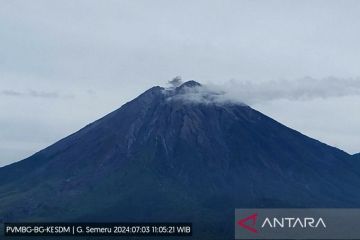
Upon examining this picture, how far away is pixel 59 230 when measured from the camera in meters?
113

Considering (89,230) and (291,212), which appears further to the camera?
(291,212)

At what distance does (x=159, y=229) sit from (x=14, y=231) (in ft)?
93.0

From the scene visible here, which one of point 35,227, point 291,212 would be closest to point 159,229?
point 35,227

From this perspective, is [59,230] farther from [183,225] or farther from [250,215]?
[250,215]

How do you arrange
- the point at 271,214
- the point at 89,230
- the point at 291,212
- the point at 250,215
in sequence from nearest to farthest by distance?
the point at 250,215, the point at 89,230, the point at 271,214, the point at 291,212

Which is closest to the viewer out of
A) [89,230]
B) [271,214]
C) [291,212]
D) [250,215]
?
[250,215]

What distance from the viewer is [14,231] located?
118m

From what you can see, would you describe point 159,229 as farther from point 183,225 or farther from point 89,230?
point 89,230

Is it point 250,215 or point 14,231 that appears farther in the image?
point 14,231

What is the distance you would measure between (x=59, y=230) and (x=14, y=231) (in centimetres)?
1049

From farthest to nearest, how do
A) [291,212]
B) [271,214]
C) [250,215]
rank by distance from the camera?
[291,212] → [271,214] → [250,215]

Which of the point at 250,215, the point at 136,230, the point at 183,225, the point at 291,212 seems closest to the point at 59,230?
the point at 136,230

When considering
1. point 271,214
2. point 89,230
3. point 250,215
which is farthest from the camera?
point 271,214

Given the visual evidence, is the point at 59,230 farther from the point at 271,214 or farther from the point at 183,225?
the point at 271,214
